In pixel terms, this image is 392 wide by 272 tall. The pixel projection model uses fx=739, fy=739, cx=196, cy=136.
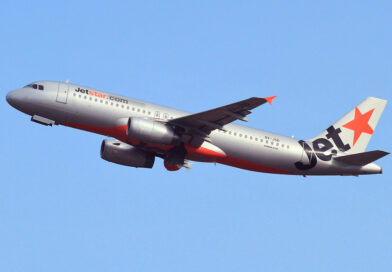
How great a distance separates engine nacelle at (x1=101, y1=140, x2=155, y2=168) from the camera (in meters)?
50.8

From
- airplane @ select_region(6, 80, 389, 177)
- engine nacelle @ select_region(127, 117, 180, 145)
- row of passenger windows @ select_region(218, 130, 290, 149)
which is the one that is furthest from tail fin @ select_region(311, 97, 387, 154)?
engine nacelle @ select_region(127, 117, 180, 145)

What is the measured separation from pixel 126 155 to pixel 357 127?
16.8 m

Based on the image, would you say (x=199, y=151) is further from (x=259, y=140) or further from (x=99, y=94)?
(x=99, y=94)

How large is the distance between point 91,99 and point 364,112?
797 inches

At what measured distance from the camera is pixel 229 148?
48.7m

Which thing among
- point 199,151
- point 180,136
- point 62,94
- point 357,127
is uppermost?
point 357,127

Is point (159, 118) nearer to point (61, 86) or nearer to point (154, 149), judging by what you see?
point (154, 149)

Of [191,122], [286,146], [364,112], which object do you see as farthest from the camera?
[364,112]

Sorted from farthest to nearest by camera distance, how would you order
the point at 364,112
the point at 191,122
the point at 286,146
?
the point at 364,112
the point at 286,146
the point at 191,122

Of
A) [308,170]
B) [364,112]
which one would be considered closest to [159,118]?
[308,170]

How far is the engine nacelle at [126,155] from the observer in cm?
5075

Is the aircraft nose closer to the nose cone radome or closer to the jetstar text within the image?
the nose cone radome

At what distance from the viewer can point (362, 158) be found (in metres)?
49.5

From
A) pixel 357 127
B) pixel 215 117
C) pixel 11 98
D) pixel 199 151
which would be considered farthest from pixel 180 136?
pixel 357 127
